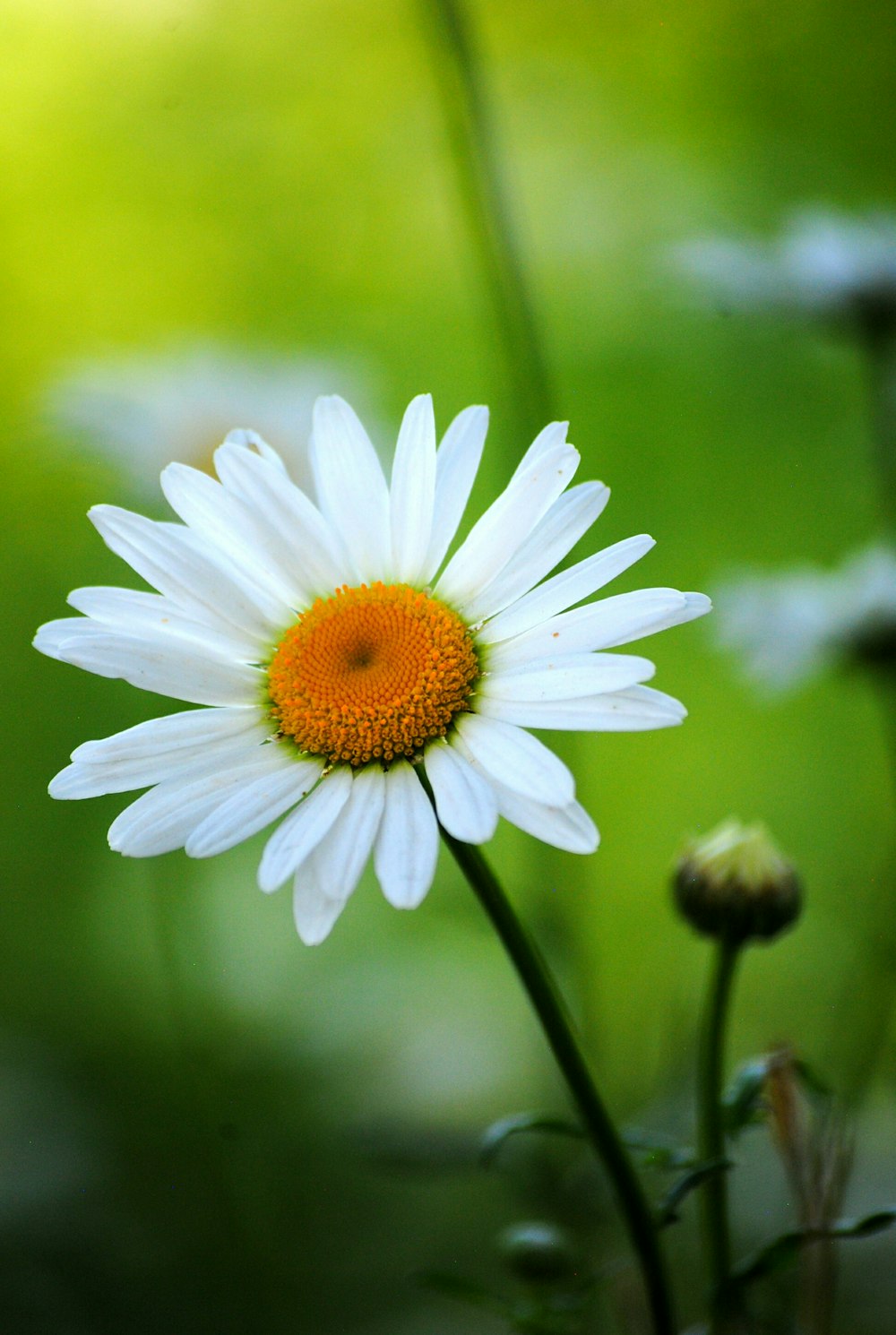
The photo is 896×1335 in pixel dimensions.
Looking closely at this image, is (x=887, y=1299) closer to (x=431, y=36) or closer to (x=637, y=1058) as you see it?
(x=637, y=1058)

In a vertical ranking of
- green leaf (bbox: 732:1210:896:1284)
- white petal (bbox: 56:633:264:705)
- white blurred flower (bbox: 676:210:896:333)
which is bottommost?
green leaf (bbox: 732:1210:896:1284)

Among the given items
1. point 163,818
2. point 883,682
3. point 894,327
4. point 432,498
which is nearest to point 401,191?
point 894,327

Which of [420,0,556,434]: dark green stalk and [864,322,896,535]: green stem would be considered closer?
[420,0,556,434]: dark green stalk

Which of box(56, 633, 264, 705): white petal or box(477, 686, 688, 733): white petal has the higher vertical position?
box(56, 633, 264, 705): white petal

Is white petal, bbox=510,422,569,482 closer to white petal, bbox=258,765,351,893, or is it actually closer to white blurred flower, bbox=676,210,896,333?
white petal, bbox=258,765,351,893

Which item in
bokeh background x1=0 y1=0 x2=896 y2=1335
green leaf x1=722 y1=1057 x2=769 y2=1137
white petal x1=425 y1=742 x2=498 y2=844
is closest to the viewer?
white petal x1=425 y1=742 x2=498 y2=844

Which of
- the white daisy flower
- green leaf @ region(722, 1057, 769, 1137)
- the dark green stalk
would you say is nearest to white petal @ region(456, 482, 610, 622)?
the white daisy flower

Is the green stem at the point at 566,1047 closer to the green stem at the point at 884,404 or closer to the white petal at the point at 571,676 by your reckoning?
the white petal at the point at 571,676
